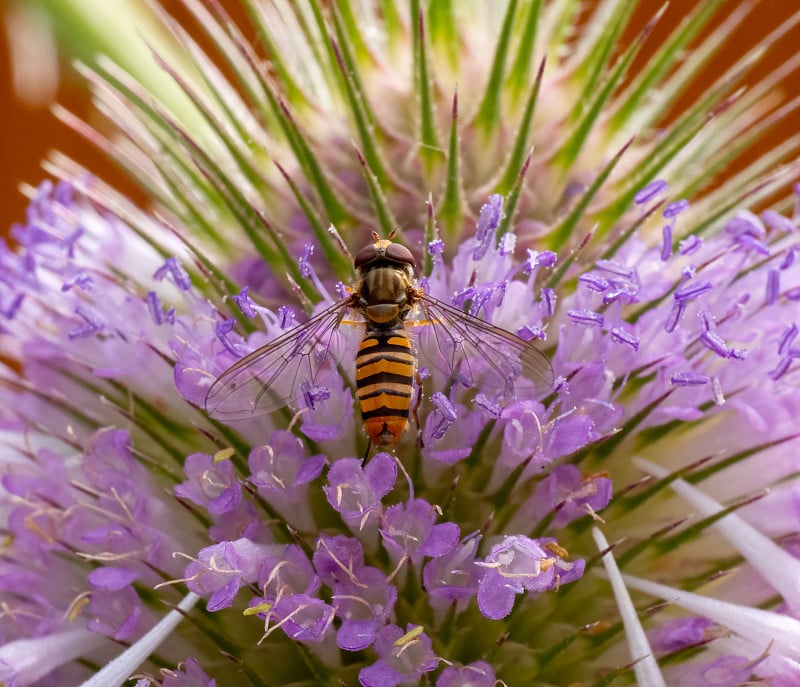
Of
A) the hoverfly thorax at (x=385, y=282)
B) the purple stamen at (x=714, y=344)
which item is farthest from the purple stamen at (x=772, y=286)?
the hoverfly thorax at (x=385, y=282)

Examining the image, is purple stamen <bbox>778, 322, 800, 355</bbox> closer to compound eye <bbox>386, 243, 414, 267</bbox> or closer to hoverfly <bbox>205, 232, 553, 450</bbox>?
hoverfly <bbox>205, 232, 553, 450</bbox>

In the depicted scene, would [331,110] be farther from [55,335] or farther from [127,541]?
[127,541]

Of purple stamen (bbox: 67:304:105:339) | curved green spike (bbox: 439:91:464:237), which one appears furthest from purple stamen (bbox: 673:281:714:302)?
purple stamen (bbox: 67:304:105:339)

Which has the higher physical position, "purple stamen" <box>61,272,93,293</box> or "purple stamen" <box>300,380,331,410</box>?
"purple stamen" <box>61,272,93,293</box>

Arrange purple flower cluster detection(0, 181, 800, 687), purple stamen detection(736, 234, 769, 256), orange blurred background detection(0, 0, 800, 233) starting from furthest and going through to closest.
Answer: orange blurred background detection(0, 0, 800, 233)
purple stamen detection(736, 234, 769, 256)
purple flower cluster detection(0, 181, 800, 687)

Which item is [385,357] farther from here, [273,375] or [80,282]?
[80,282]

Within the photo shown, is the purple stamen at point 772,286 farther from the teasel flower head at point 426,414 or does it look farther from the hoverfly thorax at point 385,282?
the hoverfly thorax at point 385,282

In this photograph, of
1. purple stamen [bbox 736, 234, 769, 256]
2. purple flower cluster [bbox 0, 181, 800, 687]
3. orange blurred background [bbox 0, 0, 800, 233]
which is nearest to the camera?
purple flower cluster [bbox 0, 181, 800, 687]
